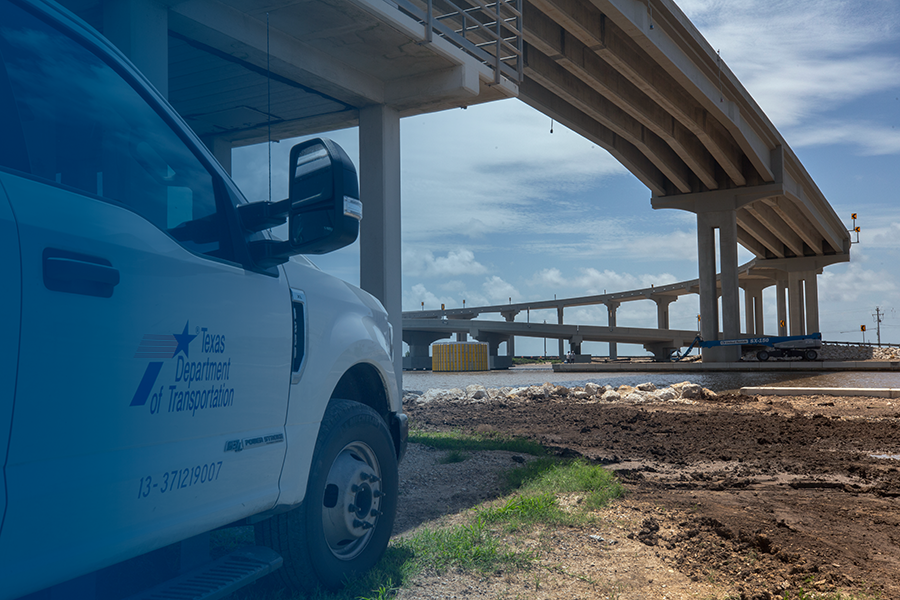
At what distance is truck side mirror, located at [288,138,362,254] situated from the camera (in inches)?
110

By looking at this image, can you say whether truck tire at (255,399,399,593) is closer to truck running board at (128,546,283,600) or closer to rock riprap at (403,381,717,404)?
truck running board at (128,546,283,600)

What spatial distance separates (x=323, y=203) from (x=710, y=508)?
186 inches

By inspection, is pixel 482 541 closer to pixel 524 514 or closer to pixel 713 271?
pixel 524 514

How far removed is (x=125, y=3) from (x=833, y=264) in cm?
7269

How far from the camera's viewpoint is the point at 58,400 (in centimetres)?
194

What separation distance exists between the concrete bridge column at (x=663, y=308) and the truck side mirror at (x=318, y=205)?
102 metres

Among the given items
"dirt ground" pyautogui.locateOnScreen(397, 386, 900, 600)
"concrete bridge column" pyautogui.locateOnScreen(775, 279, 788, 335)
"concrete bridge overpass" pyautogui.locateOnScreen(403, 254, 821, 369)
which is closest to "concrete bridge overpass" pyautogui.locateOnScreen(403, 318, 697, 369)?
"concrete bridge overpass" pyautogui.locateOnScreen(403, 254, 821, 369)

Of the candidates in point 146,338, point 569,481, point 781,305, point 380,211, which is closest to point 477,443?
point 569,481

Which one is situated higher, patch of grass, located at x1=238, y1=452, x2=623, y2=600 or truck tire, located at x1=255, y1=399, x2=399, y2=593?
truck tire, located at x1=255, y1=399, x2=399, y2=593

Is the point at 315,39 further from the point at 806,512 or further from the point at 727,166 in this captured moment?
the point at 727,166

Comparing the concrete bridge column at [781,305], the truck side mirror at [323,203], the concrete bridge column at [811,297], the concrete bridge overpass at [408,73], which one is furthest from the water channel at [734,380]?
the concrete bridge column at [781,305]

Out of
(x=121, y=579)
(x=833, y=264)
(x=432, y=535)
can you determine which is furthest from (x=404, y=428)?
(x=833, y=264)

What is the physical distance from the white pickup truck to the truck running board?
0.02m

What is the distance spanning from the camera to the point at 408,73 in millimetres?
12688
